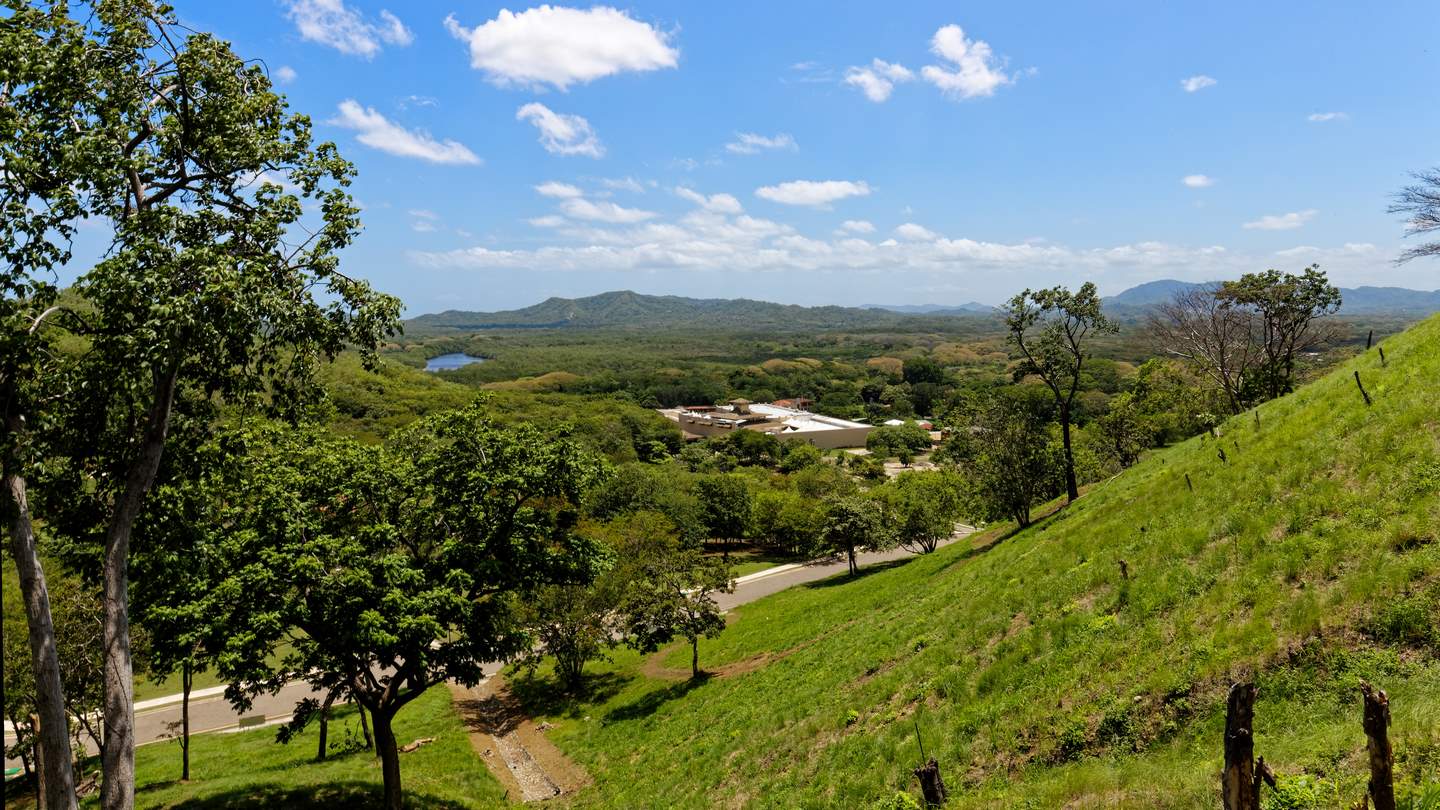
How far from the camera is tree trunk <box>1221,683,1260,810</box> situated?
6.02 metres

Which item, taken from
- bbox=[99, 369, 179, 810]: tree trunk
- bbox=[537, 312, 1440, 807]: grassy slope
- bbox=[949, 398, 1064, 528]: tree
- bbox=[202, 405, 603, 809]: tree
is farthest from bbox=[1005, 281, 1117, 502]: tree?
bbox=[99, 369, 179, 810]: tree trunk

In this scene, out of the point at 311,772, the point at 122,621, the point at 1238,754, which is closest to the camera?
the point at 1238,754

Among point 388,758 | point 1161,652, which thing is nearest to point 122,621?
point 388,758

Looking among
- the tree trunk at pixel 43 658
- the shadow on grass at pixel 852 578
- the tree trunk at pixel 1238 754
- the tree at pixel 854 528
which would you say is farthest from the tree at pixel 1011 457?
the tree trunk at pixel 43 658

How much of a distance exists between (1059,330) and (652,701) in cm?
2423

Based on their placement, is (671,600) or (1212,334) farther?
(1212,334)

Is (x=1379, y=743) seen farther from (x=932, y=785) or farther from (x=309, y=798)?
(x=309, y=798)

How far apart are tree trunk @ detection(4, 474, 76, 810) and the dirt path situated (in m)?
15.4

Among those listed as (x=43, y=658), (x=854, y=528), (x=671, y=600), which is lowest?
(x=854, y=528)

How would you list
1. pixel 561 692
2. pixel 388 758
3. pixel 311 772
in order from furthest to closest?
pixel 561 692
pixel 311 772
pixel 388 758

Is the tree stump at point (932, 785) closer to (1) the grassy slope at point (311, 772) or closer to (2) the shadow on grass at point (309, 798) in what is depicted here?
(2) the shadow on grass at point (309, 798)

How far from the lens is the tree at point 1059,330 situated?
30641 mm

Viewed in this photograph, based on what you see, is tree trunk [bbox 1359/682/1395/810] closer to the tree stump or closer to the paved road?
the tree stump

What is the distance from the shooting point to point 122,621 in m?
9.39
